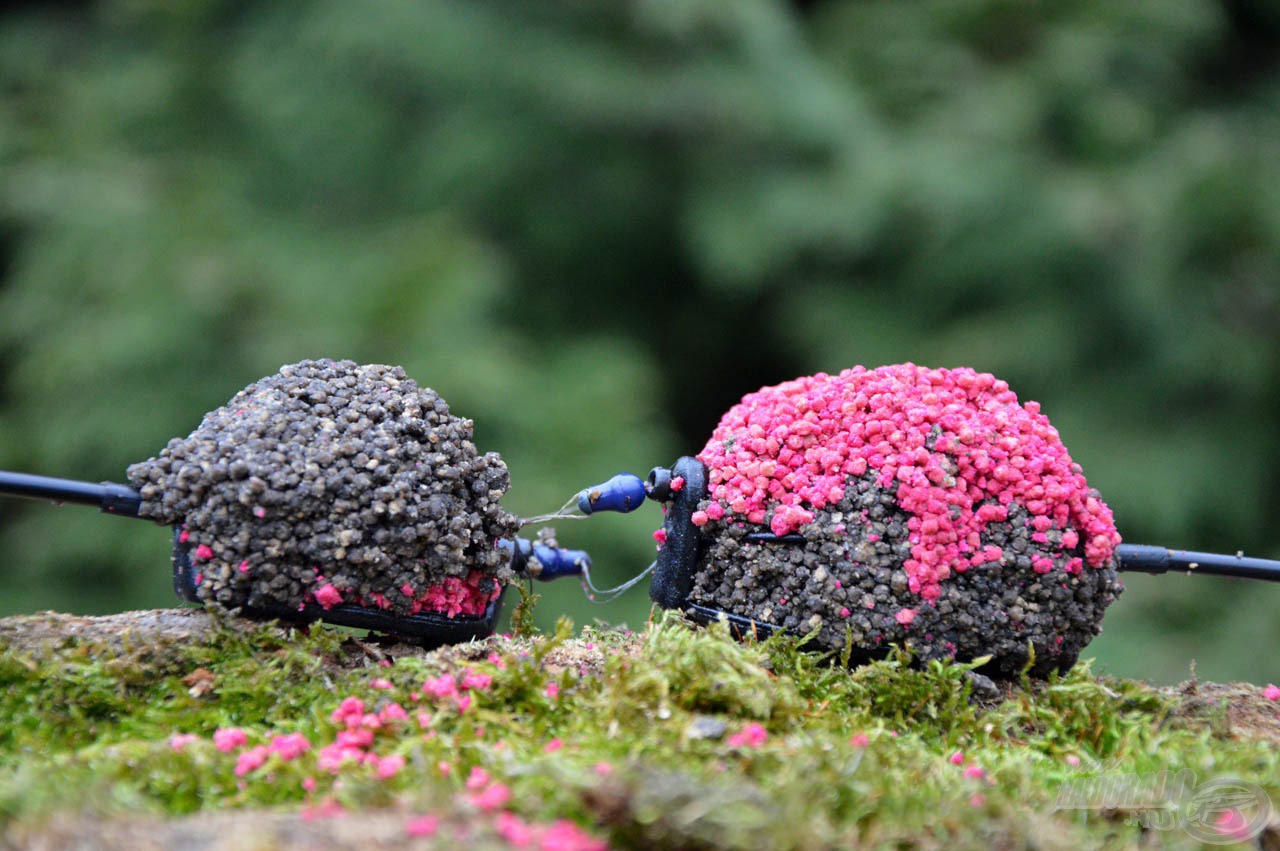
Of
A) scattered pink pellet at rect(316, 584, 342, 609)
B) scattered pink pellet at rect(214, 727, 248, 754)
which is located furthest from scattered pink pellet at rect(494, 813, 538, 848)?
scattered pink pellet at rect(316, 584, 342, 609)

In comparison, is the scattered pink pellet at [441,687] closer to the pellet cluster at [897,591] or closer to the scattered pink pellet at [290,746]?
the scattered pink pellet at [290,746]

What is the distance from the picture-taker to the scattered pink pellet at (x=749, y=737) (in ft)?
5.73

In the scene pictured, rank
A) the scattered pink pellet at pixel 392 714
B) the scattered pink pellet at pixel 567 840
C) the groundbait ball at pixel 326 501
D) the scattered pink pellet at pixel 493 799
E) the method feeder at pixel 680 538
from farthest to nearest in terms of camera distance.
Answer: the method feeder at pixel 680 538 < the groundbait ball at pixel 326 501 < the scattered pink pellet at pixel 392 714 < the scattered pink pellet at pixel 493 799 < the scattered pink pellet at pixel 567 840

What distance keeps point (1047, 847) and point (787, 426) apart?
3.53 feet

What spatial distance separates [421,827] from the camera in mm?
1400

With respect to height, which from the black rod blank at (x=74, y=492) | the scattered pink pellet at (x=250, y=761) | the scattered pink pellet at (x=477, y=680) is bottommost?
the scattered pink pellet at (x=250, y=761)

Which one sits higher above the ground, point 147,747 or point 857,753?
point 857,753

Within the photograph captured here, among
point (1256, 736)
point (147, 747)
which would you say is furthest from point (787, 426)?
point (147, 747)

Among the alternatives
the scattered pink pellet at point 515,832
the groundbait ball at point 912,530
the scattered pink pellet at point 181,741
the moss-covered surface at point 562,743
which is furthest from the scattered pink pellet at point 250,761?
the groundbait ball at point 912,530

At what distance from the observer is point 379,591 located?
2.24m

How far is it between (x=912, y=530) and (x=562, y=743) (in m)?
0.87

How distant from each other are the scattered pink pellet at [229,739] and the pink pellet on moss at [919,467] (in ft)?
3.35

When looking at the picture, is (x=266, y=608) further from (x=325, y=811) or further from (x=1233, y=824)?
(x=1233, y=824)

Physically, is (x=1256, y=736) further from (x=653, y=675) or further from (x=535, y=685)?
(x=535, y=685)
